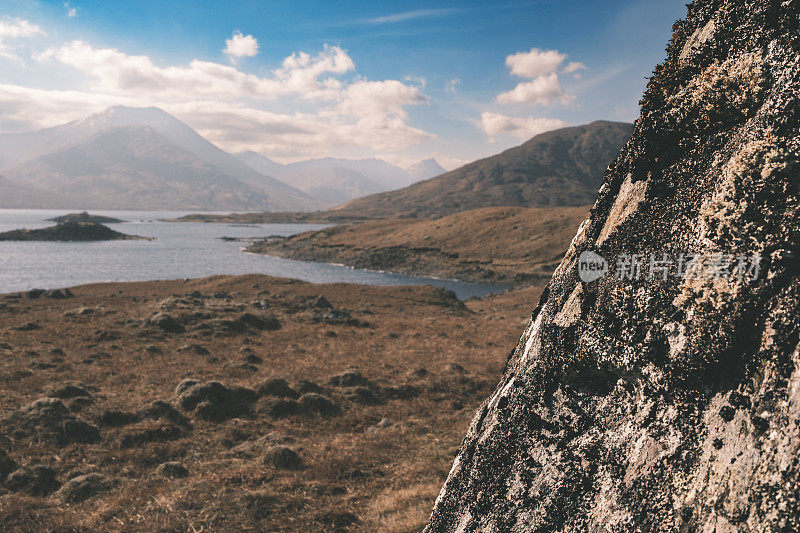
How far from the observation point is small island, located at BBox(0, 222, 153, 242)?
168250mm

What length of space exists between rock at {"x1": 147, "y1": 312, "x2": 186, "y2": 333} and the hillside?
79708mm

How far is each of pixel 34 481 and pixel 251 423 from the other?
7347mm

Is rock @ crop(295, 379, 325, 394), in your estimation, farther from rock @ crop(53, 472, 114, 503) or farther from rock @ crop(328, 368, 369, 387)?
rock @ crop(53, 472, 114, 503)

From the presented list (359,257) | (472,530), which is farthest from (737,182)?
(359,257)

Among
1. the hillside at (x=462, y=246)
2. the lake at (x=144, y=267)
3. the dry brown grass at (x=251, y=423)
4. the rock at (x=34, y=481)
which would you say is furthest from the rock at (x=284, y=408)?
Answer: the hillside at (x=462, y=246)

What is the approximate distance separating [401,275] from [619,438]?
382ft

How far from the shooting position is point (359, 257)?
13875cm

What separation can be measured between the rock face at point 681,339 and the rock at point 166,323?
121 feet

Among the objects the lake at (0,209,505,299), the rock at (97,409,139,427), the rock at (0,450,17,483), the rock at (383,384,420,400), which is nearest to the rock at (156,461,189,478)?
the rock at (0,450,17,483)

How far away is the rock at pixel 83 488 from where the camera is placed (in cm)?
1250

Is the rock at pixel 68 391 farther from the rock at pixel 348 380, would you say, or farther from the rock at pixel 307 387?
the rock at pixel 348 380

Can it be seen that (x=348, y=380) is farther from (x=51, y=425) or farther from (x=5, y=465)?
(x=5, y=465)

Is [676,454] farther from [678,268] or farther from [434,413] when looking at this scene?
[434,413]

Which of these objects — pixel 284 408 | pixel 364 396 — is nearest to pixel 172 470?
pixel 284 408
